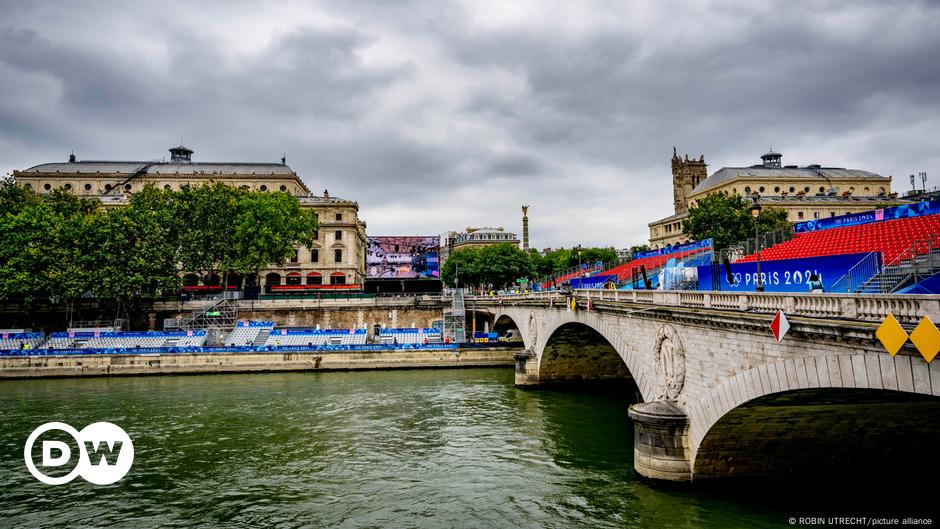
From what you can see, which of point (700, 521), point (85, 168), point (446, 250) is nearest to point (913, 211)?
point (700, 521)

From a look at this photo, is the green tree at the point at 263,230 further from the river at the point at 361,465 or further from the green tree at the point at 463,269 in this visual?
the river at the point at 361,465

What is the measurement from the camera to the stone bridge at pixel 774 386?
10.4m

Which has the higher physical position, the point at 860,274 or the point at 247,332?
the point at 860,274

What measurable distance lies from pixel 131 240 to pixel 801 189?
103 m

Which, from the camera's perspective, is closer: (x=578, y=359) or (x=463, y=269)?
(x=578, y=359)

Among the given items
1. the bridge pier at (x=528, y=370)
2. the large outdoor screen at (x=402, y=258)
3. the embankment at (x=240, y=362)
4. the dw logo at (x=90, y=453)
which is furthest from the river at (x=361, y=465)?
the large outdoor screen at (x=402, y=258)

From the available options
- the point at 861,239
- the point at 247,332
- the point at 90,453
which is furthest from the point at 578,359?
the point at 247,332

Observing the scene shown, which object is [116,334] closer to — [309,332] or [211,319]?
[211,319]

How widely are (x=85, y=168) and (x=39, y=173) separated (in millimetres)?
6440

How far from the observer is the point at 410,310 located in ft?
223

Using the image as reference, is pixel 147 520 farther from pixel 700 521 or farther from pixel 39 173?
pixel 39 173

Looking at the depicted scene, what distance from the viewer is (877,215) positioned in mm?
27469

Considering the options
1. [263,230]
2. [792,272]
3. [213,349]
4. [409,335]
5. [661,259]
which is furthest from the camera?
[263,230]

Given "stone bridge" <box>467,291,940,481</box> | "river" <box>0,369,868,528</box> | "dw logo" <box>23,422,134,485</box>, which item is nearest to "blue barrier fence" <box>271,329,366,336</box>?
"river" <box>0,369,868,528</box>
